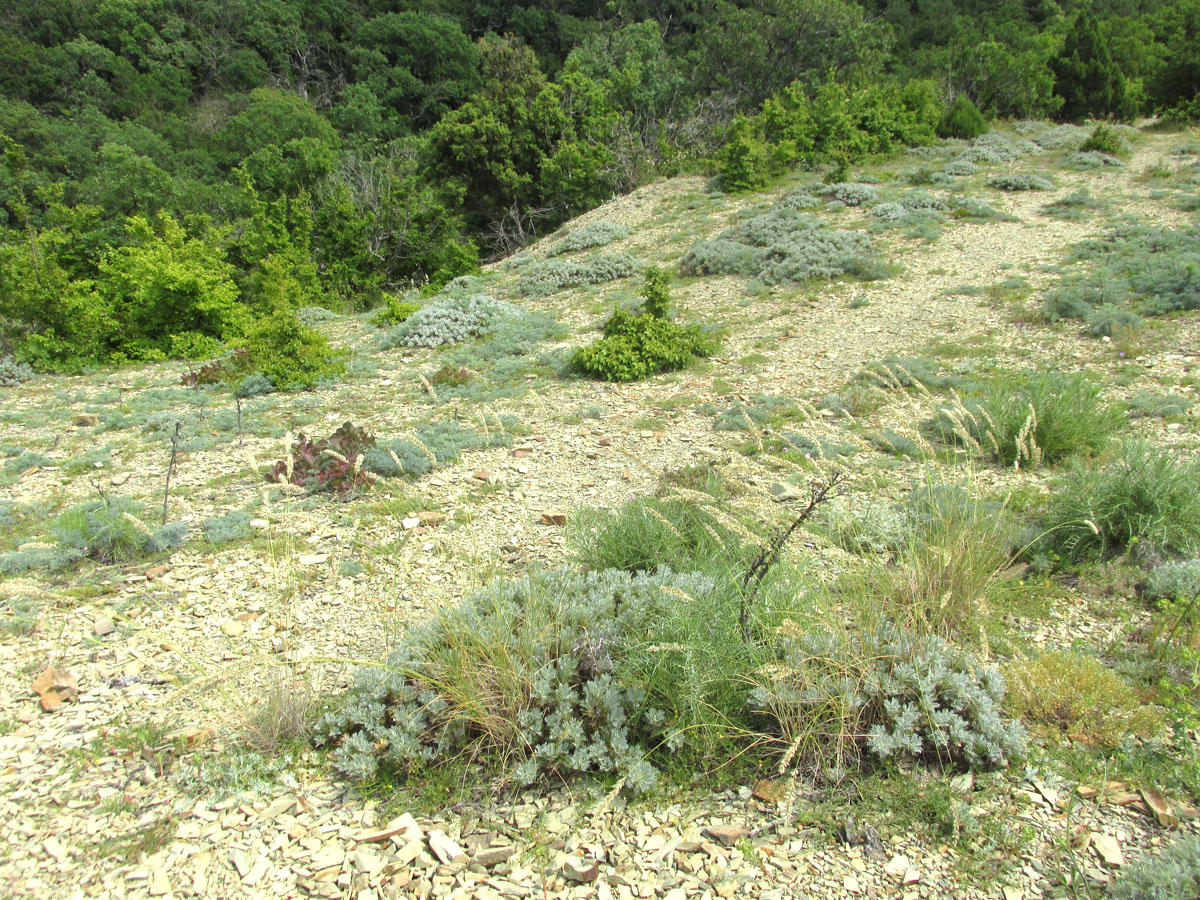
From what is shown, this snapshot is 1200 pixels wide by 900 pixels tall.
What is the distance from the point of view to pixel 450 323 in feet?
32.9

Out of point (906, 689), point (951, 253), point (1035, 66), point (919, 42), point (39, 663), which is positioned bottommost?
point (39, 663)

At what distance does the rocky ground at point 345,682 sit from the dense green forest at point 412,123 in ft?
14.3

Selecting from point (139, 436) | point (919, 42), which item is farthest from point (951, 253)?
point (919, 42)

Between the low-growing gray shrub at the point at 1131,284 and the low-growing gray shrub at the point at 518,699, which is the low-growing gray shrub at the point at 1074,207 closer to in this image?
the low-growing gray shrub at the point at 1131,284

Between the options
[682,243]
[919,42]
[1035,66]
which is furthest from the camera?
[919,42]

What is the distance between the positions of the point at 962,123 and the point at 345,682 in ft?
72.4

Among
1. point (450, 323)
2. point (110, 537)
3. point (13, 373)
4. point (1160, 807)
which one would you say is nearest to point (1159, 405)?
point (1160, 807)

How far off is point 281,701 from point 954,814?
2.54 meters

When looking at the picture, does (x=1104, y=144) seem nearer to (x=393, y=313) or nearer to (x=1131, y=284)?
(x=1131, y=284)

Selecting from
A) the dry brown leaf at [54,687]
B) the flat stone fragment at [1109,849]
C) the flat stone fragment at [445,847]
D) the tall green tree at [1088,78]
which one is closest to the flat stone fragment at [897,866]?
the flat stone fragment at [1109,849]

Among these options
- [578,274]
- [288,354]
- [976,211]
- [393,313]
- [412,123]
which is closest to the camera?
[288,354]

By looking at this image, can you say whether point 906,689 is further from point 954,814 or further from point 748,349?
point 748,349

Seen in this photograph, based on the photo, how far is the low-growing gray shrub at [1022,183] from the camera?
540 inches

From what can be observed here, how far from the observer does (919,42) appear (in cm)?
3133
